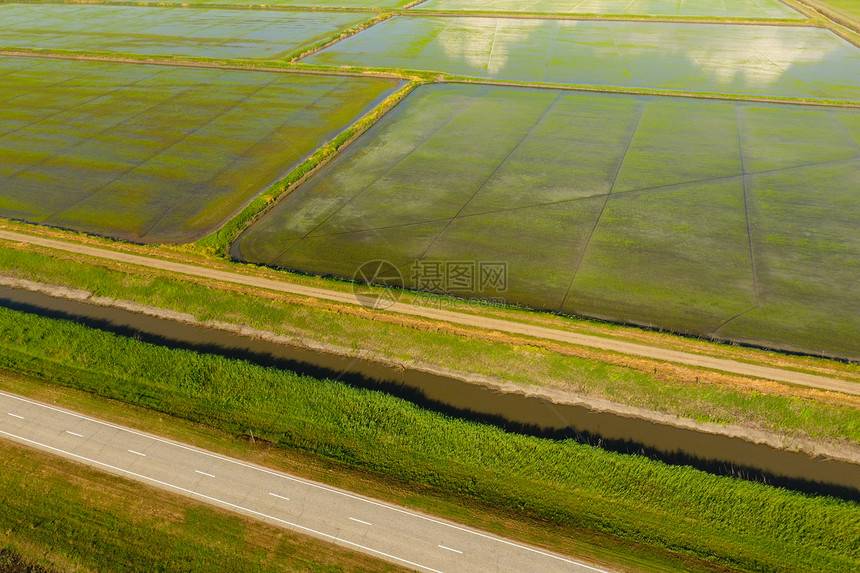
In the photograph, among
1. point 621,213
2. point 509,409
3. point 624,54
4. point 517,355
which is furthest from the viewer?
point 624,54

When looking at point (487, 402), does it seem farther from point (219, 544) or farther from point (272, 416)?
point (219, 544)

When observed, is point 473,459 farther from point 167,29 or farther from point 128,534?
point 167,29

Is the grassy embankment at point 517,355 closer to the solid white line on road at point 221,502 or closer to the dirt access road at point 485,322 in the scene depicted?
the dirt access road at point 485,322

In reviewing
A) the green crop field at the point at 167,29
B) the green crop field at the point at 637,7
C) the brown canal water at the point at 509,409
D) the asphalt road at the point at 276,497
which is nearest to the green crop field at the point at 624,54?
the green crop field at the point at 637,7

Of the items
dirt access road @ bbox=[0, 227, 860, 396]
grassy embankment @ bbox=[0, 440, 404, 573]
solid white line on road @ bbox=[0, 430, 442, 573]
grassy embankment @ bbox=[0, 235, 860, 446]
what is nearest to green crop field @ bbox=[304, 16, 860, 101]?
dirt access road @ bbox=[0, 227, 860, 396]

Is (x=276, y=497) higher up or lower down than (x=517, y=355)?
lower down

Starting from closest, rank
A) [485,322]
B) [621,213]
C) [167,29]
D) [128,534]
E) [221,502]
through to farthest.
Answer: [128,534] < [221,502] < [485,322] < [621,213] < [167,29]

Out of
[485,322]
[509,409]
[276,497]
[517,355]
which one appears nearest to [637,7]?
[485,322]
